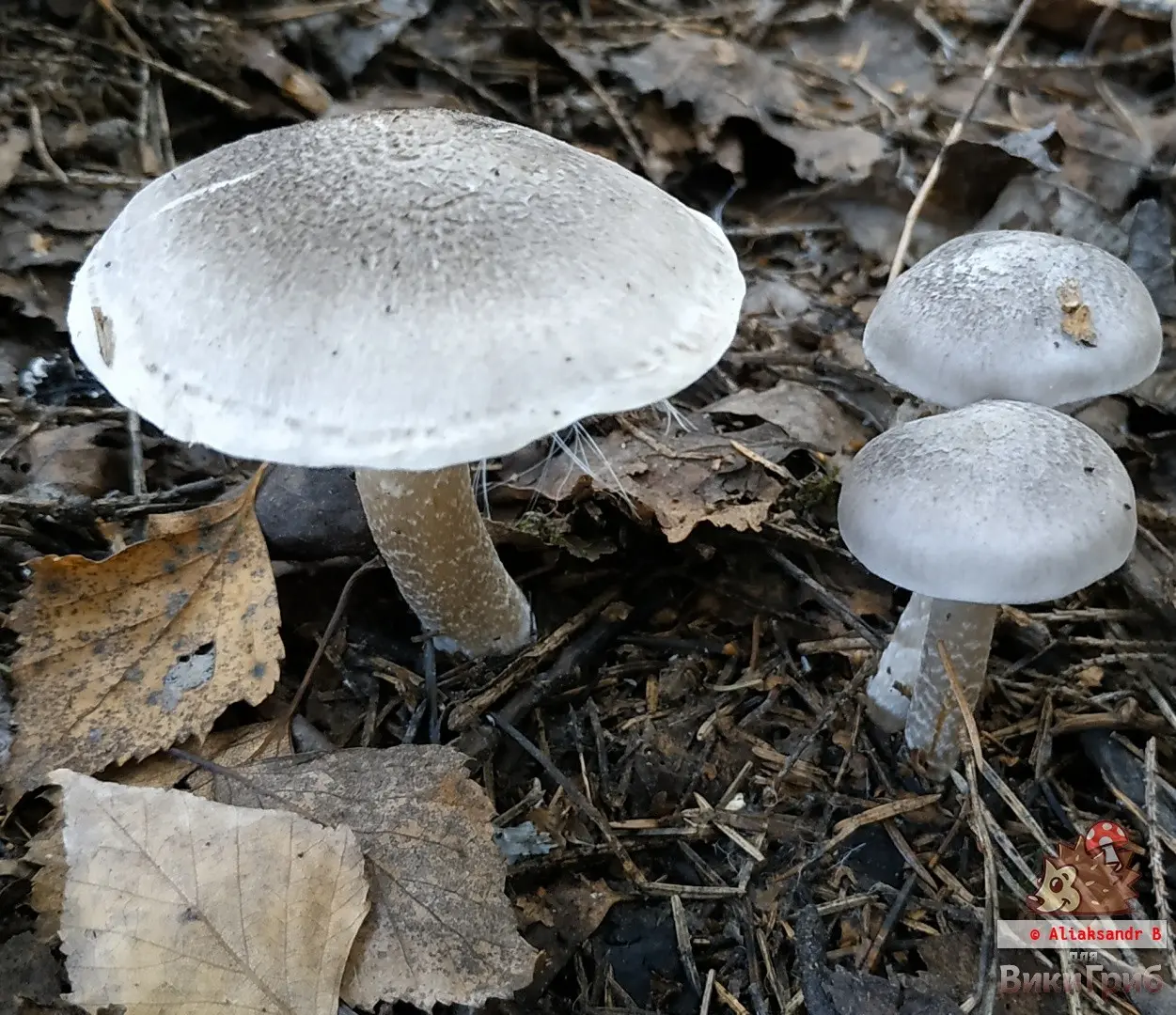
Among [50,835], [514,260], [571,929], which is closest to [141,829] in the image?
[50,835]

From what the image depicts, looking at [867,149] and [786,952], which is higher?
[867,149]

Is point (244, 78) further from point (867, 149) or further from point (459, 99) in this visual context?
point (867, 149)

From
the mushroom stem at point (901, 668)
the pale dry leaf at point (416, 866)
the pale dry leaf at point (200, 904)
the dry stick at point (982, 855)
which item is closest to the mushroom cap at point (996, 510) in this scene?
the dry stick at point (982, 855)

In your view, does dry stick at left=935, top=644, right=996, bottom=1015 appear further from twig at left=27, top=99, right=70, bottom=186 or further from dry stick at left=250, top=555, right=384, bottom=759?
twig at left=27, top=99, right=70, bottom=186

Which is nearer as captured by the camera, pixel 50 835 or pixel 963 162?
pixel 50 835

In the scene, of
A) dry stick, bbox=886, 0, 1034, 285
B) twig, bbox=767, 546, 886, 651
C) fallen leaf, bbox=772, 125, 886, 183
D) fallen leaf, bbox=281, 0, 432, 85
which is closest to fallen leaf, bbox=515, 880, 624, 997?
twig, bbox=767, 546, 886, 651

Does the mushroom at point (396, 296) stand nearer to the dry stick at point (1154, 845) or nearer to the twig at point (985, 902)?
the twig at point (985, 902)

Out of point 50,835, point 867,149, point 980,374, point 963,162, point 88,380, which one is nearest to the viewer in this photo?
point 50,835
